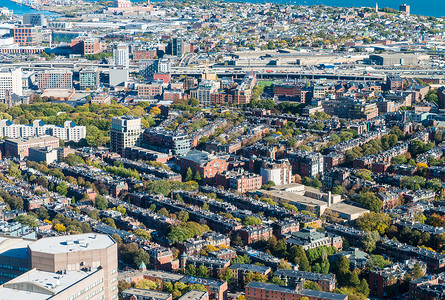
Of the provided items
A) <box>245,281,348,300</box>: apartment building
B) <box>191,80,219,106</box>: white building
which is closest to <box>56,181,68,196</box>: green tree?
<box>245,281,348,300</box>: apartment building

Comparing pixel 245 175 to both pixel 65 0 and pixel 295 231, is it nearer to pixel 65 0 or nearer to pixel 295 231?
pixel 295 231

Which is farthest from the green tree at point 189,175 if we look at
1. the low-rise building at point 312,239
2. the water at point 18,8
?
the water at point 18,8

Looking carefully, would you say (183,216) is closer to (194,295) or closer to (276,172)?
(276,172)

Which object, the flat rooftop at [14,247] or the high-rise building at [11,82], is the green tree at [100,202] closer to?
the flat rooftop at [14,247]

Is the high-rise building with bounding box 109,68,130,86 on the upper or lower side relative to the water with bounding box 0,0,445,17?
lower

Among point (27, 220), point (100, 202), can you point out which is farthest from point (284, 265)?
point (100, 202)

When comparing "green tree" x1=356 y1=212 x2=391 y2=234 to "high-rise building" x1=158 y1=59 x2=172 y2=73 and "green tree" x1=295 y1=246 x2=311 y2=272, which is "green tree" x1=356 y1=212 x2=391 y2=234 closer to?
"green tree" x1=295 y1=246 x2=311 y2=272
